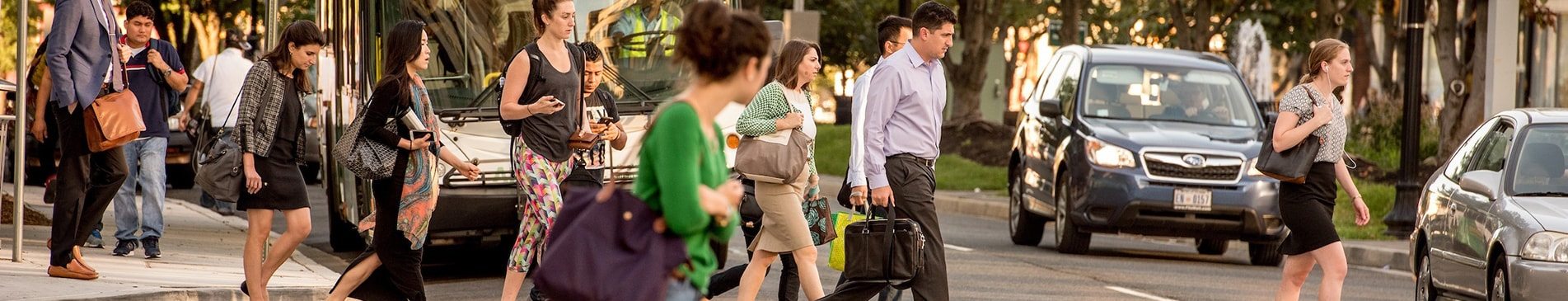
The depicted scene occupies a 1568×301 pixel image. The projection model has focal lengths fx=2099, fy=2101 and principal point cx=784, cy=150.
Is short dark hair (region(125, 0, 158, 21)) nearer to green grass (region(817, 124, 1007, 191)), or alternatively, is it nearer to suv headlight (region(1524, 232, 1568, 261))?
suv headlight (region(1524, 232, 1568, 261))

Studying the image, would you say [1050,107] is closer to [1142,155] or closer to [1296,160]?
[1142,155]

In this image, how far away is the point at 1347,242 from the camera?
51.8 feet

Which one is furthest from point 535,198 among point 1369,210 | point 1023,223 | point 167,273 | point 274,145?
point 1369,210

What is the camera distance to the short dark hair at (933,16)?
8.45m

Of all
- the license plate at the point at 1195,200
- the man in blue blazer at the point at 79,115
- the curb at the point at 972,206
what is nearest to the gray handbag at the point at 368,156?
the man in blue blazer at the point at 79,115

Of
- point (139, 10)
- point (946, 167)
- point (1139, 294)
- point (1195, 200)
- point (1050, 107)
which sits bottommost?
point (1139, 294)

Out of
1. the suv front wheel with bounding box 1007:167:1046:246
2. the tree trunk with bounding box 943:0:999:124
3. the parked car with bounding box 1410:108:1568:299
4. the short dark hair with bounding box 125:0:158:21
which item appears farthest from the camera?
the tree trunk with bounding box 943:0:999:124

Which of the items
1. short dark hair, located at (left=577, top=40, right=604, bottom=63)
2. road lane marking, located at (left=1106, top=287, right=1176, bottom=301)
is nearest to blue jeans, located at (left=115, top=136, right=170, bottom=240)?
short dark hair, located at (left=577, top=40, right=604, bottom=63)

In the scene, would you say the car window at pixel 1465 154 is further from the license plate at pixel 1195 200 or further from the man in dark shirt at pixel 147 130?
the man in dark shirt at pixel 147 130

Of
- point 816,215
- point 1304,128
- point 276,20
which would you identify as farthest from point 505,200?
point 1304,128

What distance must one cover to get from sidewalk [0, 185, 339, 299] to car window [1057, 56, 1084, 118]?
18.8 ft

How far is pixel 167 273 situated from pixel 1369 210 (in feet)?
37.5

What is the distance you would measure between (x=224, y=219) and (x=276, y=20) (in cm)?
443

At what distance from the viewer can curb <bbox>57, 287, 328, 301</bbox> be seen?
898 cm
